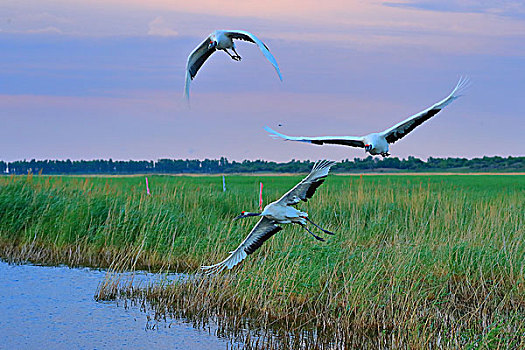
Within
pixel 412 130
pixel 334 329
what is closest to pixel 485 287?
pixel 334 329

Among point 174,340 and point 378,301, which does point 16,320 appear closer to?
point 174,340

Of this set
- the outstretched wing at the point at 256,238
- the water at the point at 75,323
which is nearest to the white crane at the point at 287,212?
the outstretched wing at the point at 256,238

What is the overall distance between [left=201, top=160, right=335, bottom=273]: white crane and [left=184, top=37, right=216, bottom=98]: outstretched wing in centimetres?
232

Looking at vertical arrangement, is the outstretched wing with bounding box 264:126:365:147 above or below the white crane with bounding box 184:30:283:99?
below

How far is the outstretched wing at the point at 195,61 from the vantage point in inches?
333

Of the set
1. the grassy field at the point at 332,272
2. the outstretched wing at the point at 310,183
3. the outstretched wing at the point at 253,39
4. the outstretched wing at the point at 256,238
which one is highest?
the outstretched wing at the point at 253,39

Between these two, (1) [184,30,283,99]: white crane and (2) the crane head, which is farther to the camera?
(2) the crane head

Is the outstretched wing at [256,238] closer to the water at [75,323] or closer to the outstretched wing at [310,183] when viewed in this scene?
the outstretched wing at [310,183]

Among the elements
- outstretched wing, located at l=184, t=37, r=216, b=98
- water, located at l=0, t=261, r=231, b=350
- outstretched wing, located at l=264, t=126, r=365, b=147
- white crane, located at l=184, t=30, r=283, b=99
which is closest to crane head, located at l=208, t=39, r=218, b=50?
white crane, located at l=184, t=30, r=283, b=99

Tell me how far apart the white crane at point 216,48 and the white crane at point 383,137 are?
3.05 ft

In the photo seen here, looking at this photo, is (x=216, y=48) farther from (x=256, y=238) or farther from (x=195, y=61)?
(x=256, y=238)

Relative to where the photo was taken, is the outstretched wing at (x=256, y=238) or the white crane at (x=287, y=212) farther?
the outstretched wing at (x=256, y=238)

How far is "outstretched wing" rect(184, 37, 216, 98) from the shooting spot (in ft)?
27.8

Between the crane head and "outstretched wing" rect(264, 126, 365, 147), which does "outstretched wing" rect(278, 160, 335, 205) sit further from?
the crane head
